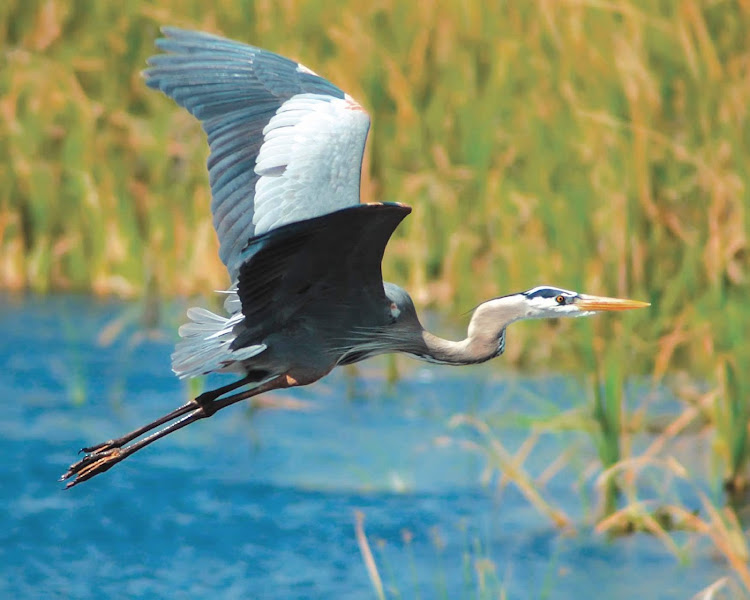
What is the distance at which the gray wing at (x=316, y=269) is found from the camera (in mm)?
4172

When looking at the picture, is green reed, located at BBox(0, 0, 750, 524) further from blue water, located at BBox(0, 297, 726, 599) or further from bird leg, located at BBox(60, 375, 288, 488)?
bird leg, located at BBox(60, 375, 288, 488)

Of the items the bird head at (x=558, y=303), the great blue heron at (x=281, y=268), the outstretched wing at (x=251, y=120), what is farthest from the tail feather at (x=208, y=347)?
the bird head at (x=558, y=303)

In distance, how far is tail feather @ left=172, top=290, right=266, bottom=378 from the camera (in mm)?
4855

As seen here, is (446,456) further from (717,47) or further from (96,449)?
(96,449)

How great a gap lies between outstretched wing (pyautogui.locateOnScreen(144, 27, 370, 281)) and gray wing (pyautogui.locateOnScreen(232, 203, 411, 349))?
22 centimetres

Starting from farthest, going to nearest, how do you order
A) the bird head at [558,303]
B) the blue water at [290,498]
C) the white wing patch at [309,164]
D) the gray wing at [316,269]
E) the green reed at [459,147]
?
the green reed at [459,147]
the blue water at [290,498]
the bird head at [558,303]
the white wing patch at [309,164]
the gray wing at [316,269]

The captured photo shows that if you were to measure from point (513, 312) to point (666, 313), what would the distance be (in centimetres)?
220

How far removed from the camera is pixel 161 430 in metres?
5.07

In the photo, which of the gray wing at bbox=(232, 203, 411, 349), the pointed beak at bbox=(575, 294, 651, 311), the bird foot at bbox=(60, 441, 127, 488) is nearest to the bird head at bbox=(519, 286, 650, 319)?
the pointed beak at bbox=(575, 294, 651, 311)

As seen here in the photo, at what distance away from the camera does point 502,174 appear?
331 inches

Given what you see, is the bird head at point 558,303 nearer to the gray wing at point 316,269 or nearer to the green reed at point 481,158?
the gray wing at point 316,269

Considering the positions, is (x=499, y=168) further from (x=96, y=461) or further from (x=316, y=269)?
(x=316, y=269)

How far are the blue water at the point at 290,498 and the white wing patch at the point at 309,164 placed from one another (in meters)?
1.64

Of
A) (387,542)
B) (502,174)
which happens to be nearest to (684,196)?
(502,174)
